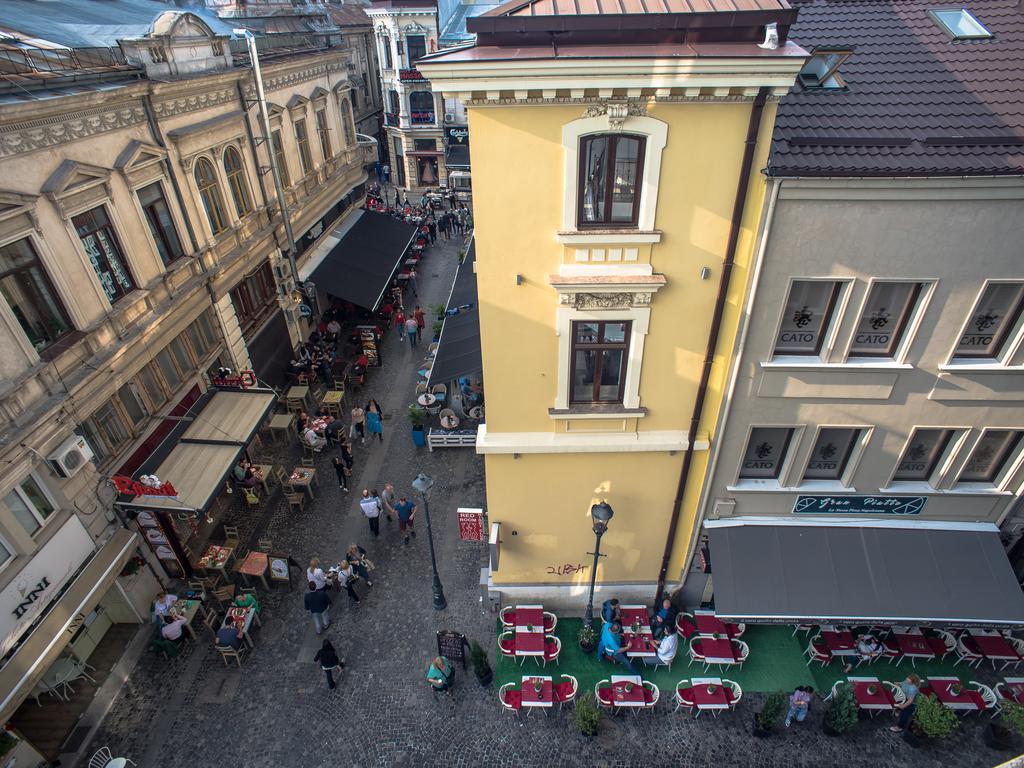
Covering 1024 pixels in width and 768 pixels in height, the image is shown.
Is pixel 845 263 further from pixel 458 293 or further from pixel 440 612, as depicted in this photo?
pixel 458 293

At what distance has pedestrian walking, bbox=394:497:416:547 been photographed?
610 inches

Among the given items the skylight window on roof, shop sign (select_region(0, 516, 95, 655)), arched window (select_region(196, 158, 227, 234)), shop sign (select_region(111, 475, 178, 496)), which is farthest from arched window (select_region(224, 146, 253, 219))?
the skylight window on roof

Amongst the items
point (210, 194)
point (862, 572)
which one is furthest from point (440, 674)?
point (210, 194)

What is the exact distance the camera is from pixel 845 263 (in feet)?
30.7

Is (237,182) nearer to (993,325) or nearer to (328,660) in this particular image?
(328,660)

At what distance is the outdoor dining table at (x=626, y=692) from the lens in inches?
452

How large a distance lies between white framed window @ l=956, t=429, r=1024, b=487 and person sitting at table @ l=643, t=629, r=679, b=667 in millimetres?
6635

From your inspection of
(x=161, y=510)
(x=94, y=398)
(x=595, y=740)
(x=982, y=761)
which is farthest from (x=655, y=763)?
(x=94, y=398)

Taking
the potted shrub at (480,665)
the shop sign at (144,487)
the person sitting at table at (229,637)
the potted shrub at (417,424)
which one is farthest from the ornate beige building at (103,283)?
the potted shrub at (480,665)

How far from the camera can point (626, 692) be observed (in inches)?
455

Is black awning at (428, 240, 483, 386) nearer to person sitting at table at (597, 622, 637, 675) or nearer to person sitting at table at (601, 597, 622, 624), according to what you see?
person sitting at table at (601, 597, 622, 624)

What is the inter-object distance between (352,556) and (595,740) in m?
6.90

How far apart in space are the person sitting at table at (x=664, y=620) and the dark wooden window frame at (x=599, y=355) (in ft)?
18.2

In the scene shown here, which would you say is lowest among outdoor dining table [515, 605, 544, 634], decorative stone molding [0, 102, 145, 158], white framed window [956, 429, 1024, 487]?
outdoor dining table [515, 605, 544, 634]
